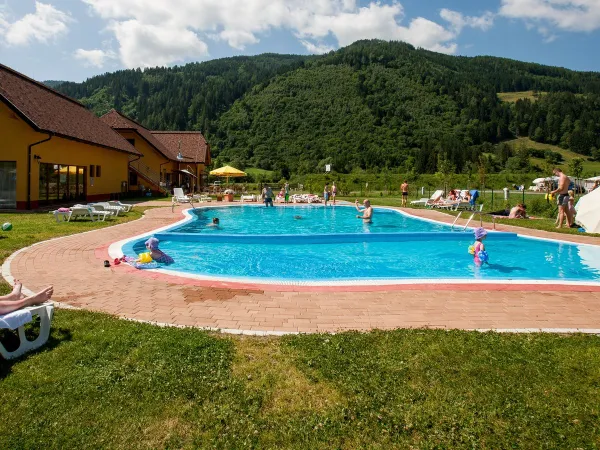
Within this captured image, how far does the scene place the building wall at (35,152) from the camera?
674 inches

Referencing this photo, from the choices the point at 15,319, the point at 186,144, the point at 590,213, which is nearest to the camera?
the point at 15,319

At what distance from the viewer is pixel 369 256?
10906mm

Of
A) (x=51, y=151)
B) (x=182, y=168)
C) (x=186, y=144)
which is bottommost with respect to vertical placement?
(x=51, y=151)

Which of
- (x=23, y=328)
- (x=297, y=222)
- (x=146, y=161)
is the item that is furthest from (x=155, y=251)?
(x=146, y=161)

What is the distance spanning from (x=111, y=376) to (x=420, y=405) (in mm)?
2319

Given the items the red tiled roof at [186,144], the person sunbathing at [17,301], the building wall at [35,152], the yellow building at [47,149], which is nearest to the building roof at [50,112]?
the yellow building at [47,149]

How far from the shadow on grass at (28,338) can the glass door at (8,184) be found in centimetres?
1612

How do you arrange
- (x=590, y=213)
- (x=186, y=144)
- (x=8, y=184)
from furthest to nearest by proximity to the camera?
(x=186, y=144) < (x=8, y=184) < (x=590, y=213)

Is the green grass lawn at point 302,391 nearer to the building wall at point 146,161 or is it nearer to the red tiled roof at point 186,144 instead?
the building wall at point 146,161

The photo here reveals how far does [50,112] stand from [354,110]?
78481mm

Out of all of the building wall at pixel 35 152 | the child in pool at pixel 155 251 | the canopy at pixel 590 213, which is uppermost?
the building wall at pixel 35 152

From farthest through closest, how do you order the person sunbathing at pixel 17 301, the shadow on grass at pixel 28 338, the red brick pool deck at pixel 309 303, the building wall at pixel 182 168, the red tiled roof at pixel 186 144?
the red tiled roof at pixel 186 144, the building wall at pixel 182 168, the red brick pool deck at pixel 309 303, the person sunbathing at pixel 17 301, the shadow on grass at pixel 28 338

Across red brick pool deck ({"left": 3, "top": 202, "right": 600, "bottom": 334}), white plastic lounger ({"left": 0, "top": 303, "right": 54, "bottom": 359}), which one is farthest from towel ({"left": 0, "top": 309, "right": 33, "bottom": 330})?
red brick pool deck ({"left": 3, "top": 202, "right": 600, "bottom": 334})

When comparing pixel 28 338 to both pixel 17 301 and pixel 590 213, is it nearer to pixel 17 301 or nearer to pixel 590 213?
pixel 17 301
